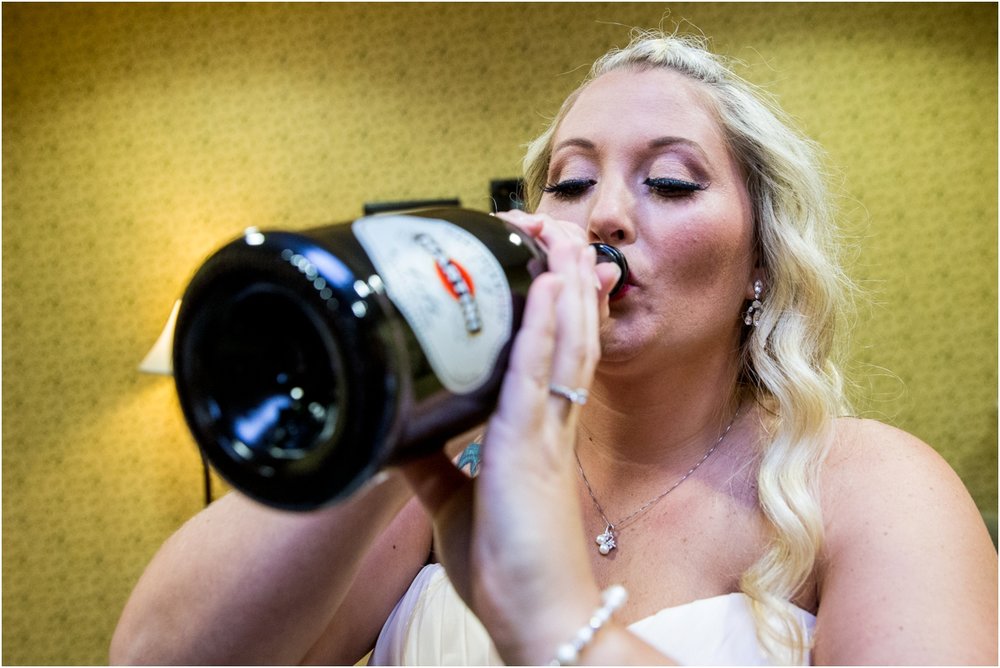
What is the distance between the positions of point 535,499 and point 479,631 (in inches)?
17.6

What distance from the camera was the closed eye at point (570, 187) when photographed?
0.99 m

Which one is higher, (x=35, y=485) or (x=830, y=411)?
(x=830, y=411)

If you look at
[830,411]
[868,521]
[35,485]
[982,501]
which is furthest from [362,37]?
[982,501]

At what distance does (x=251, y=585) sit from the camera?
2.61 feet

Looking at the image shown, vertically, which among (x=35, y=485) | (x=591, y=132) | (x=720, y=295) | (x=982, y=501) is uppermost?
(x=591, y=132)

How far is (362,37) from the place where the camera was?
307 cm

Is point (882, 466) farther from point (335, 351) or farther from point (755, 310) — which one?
point (335, 351)

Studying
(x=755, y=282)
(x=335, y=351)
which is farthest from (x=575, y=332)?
(x=755, y=282)

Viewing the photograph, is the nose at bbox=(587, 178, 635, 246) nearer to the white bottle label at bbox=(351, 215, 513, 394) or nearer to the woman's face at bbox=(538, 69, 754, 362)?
the woman's face at bbox=(538, 69, 754, 362)

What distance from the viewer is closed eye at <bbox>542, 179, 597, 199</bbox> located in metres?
0.99

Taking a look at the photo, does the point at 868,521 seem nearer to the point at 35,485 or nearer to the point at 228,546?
the point at 228,546

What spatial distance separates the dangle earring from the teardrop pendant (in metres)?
0.35

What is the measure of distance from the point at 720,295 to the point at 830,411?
21 cm

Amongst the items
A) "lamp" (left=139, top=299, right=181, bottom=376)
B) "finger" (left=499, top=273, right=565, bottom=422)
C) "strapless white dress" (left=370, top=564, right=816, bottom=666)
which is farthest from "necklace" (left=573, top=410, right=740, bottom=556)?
"lamp" (left=139, top=299, right=181, bottom=376)
